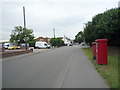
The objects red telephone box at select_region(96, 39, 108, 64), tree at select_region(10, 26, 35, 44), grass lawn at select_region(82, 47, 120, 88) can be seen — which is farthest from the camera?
tree at select_region(10, 26, 35, 44)

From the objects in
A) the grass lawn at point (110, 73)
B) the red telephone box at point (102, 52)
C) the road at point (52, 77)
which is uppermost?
the red telephone box at point (102, 52)

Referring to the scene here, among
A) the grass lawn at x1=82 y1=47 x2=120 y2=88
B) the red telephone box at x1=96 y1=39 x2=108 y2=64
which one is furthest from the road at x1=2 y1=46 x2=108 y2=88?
the red telephone box at x1=96 y1=39 x2=108 y2=64

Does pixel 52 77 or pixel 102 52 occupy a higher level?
pixel 102 52

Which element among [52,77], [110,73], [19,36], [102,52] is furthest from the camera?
[19,36]

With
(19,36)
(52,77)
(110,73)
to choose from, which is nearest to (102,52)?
(110,73)

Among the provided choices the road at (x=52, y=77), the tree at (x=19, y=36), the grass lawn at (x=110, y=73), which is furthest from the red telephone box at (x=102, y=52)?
the tree at (x=19, y=36)

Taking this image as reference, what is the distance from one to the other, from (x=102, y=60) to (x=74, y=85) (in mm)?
5386

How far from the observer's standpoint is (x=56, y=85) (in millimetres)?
6117

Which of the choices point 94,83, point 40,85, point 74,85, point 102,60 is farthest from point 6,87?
point 102,60

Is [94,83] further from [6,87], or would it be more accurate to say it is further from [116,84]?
[6,87]

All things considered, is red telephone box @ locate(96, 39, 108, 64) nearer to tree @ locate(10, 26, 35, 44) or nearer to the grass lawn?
the grass lawn

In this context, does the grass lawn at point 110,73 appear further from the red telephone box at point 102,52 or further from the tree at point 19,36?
the tree at point 19,36

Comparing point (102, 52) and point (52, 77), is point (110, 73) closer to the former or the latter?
point (52, 77)

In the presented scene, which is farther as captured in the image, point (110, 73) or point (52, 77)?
point (110, 73)
